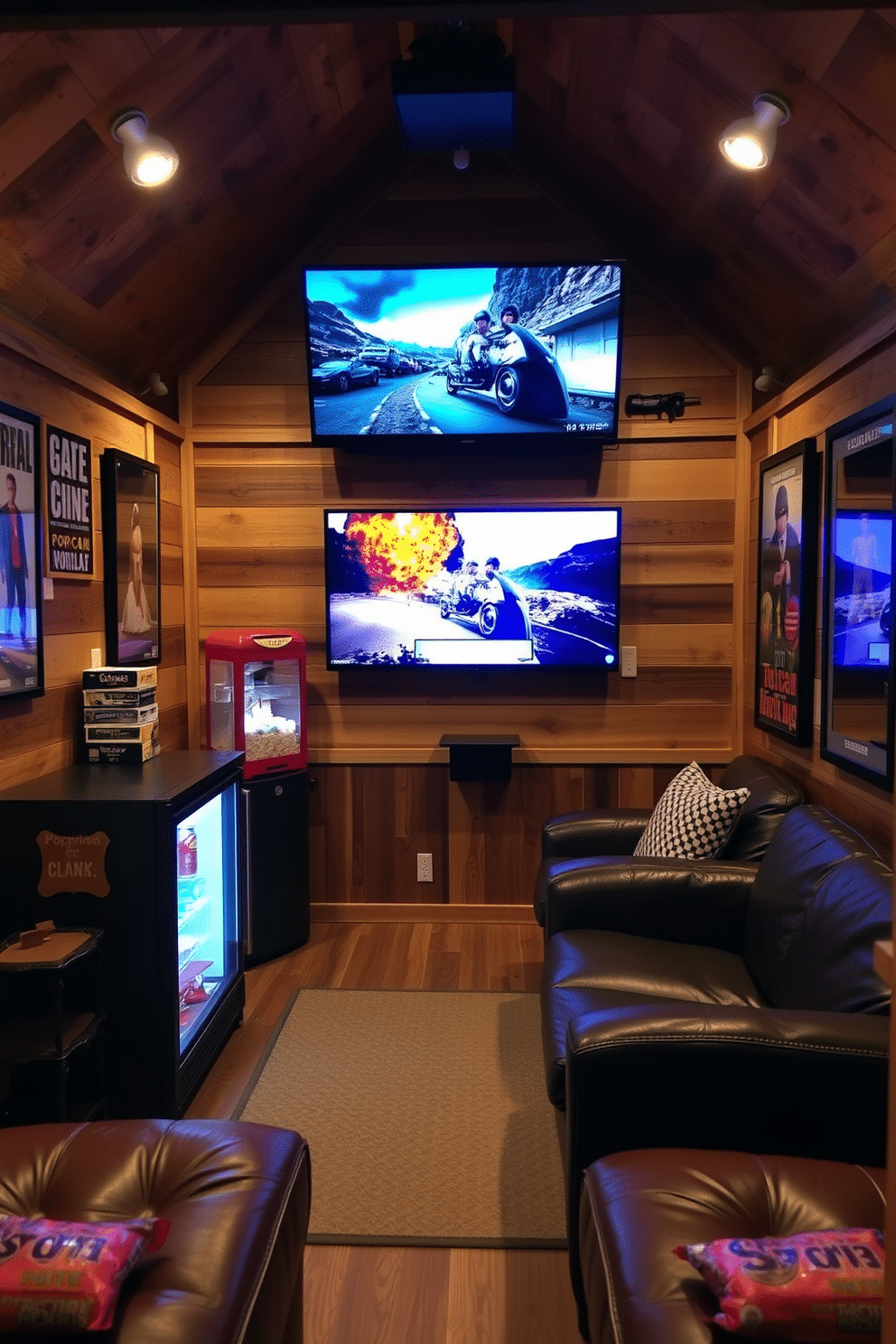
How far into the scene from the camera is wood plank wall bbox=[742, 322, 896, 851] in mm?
2770

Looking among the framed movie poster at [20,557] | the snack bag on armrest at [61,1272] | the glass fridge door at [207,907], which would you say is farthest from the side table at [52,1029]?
the snack bag on armrest at [61,1272]

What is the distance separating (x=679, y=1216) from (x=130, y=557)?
3.00 m

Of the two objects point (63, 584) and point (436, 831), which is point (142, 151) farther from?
point (436, 831)

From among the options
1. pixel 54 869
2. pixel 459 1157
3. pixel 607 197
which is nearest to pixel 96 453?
pixel 54 869

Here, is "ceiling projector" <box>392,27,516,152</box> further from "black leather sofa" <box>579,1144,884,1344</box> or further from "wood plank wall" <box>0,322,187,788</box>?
"black leather sofa" <box>579,1144,884,1344</box>

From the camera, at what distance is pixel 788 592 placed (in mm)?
3549

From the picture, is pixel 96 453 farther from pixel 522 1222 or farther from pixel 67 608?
pixel 522 1222

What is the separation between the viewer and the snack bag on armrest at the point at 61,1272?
4.10ft

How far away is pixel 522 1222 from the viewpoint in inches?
92.2

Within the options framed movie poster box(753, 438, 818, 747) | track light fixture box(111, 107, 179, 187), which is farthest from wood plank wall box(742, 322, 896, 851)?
track light fixture box(111, 107, 179, 187)

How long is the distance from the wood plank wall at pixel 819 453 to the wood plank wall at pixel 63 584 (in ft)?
8.06

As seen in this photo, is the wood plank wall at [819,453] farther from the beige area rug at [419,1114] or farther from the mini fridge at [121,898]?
the mini fridge at [121,898]

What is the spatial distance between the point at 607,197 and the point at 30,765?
316 centimetres

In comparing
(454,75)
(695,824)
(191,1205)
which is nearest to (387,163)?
(454,75)
